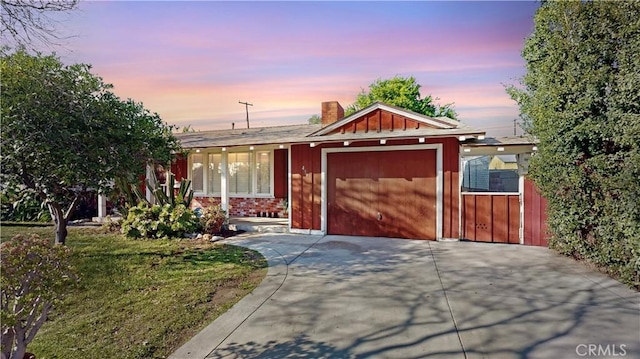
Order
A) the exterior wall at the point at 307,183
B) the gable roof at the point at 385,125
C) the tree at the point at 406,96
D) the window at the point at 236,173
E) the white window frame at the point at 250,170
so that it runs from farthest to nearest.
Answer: the tree at the point at 406,96
the window at the point at 236,173
the white window frame at the point at 250,170
the exterior wall at the point at 307,183
the gable roof at the point at 385,125

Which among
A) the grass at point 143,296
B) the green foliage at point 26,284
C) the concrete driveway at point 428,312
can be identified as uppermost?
the green foliage at point 26,284

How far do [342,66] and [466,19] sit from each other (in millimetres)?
4688

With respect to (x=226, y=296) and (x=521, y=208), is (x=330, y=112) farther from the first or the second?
(x=226, y=296)

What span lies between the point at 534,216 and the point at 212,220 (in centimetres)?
865

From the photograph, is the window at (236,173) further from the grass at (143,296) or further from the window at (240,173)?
the grass at (143,296)

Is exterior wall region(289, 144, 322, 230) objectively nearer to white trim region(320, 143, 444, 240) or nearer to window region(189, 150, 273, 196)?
white trim region(320, 143, 444, 240)

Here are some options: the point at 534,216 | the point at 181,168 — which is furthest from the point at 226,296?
the point at 181,168

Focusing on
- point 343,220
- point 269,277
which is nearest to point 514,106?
point 343,220

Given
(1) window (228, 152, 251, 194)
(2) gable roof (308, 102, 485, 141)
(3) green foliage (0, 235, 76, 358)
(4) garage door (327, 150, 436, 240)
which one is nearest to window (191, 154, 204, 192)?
(1) window (228, 152, 251, 194)

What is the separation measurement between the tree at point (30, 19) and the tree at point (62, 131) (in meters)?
0.37

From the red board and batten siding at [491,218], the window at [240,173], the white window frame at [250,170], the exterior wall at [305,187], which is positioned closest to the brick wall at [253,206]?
the white window frame at [250,170]

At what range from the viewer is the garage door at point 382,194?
27.5 feet

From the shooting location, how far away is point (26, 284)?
2.68 m

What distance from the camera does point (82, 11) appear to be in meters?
5.39
